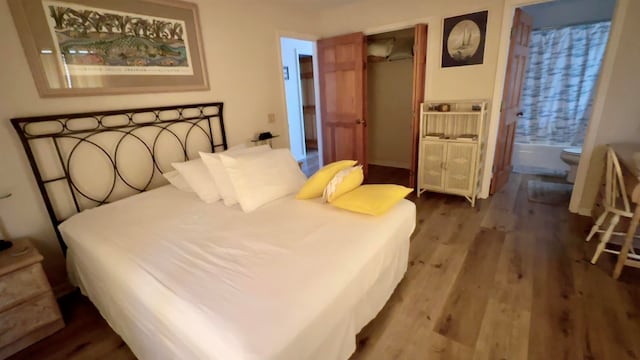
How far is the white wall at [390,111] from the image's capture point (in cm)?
444

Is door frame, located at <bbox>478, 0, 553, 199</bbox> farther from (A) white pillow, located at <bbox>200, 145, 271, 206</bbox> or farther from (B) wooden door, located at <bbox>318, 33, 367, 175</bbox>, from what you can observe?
(A) white pillow, located at <bbox>200, 145, 271, 206</bbox>

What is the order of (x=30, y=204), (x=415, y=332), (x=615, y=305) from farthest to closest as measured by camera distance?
(x=30, y=204) → (x=615, y=305) → (x=415, y=332)

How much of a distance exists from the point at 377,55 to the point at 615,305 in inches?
144

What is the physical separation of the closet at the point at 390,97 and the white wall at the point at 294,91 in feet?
4.47

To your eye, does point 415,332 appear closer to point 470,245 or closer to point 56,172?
point 470,245

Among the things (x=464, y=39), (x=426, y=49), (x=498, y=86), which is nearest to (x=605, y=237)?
(x=498, y=86)

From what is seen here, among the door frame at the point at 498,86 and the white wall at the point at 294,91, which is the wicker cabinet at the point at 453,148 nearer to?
the door frame at the point at 498,86

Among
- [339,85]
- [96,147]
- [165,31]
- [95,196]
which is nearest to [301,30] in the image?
[339,85]

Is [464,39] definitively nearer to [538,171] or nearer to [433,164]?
[433,164]

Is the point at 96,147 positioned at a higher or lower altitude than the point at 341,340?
higher

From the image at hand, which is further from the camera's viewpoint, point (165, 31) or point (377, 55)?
point (377, 55)

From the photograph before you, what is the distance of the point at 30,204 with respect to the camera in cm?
182

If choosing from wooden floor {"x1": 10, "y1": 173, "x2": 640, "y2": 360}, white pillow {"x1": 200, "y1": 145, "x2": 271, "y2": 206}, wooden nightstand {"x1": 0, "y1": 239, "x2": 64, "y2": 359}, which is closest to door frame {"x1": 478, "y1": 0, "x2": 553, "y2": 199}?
wooden floor {"x1": 10, "y1": 173, "x2": 640, "y2": 360}

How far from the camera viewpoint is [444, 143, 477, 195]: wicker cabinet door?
3027 millimetres
